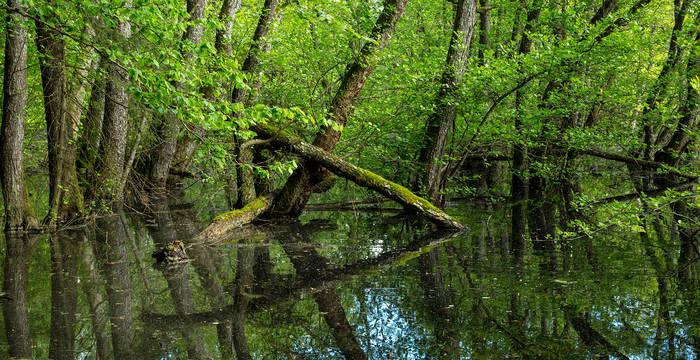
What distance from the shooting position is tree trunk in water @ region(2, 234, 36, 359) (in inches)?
156

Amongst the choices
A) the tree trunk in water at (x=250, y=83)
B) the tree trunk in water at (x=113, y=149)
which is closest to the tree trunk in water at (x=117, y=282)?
the tree trunk in water at (x=113, y=149)

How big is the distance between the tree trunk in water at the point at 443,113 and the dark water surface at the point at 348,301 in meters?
3.50

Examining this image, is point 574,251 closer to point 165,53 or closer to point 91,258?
point 165,53

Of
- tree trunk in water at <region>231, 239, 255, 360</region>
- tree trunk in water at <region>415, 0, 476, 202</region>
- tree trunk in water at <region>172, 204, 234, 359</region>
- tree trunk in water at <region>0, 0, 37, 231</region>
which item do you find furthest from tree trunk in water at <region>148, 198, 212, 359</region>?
tree trunk in water at <region>415, 0, 476, 202</region>

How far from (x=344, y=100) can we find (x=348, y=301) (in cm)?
552

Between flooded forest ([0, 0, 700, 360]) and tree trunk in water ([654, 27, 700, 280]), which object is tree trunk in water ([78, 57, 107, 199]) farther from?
tree trunk in water ([654, 27, 700, 280])

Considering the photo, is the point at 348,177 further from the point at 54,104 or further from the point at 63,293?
the point at 63,293

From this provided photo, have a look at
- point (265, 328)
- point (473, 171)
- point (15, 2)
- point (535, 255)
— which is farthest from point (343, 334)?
point (473, 171)

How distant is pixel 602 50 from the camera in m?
9.77

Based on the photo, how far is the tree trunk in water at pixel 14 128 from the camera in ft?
25.2

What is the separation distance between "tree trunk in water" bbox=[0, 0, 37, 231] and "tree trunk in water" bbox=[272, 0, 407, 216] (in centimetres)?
446

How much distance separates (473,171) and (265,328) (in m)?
16.1

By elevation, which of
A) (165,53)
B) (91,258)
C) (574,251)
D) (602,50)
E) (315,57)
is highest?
(315,57)

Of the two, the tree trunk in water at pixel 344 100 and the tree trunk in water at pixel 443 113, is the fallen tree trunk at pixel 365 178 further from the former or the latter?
the tree trunk in water at pixel 443 113
